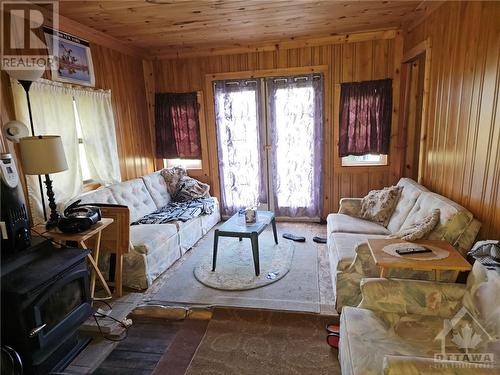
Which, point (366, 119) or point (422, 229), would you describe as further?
point (366, 119)

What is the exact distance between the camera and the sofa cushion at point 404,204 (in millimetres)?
2781

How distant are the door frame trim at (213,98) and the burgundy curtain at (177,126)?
19 cm

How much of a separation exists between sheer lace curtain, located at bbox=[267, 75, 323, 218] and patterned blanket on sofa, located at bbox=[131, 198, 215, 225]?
1.07 m

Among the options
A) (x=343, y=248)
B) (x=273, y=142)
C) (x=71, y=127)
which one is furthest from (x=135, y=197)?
(x=343, y=248)

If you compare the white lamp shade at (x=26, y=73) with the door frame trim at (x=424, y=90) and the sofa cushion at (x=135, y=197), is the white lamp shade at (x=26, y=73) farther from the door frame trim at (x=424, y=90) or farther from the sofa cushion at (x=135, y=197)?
the door frame trim at (x=424, y=90)

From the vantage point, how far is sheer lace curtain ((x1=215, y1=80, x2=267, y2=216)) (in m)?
4.34

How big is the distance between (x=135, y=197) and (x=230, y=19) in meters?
2.23

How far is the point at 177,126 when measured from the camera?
4.59 m

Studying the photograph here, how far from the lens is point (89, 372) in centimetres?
190

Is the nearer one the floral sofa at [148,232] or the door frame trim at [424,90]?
the floral sofa at [148,232]

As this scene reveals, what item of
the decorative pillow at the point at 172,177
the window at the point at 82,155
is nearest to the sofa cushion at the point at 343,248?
the decorative pillow at the point at 172,177

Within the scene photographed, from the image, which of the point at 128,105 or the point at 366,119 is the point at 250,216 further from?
the point at 128,105

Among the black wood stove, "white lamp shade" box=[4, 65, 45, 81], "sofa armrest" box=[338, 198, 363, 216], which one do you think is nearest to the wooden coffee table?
"sofa armrest" box=[338, 198, 363, 216]

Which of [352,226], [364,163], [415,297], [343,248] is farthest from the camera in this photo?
[364,163]
